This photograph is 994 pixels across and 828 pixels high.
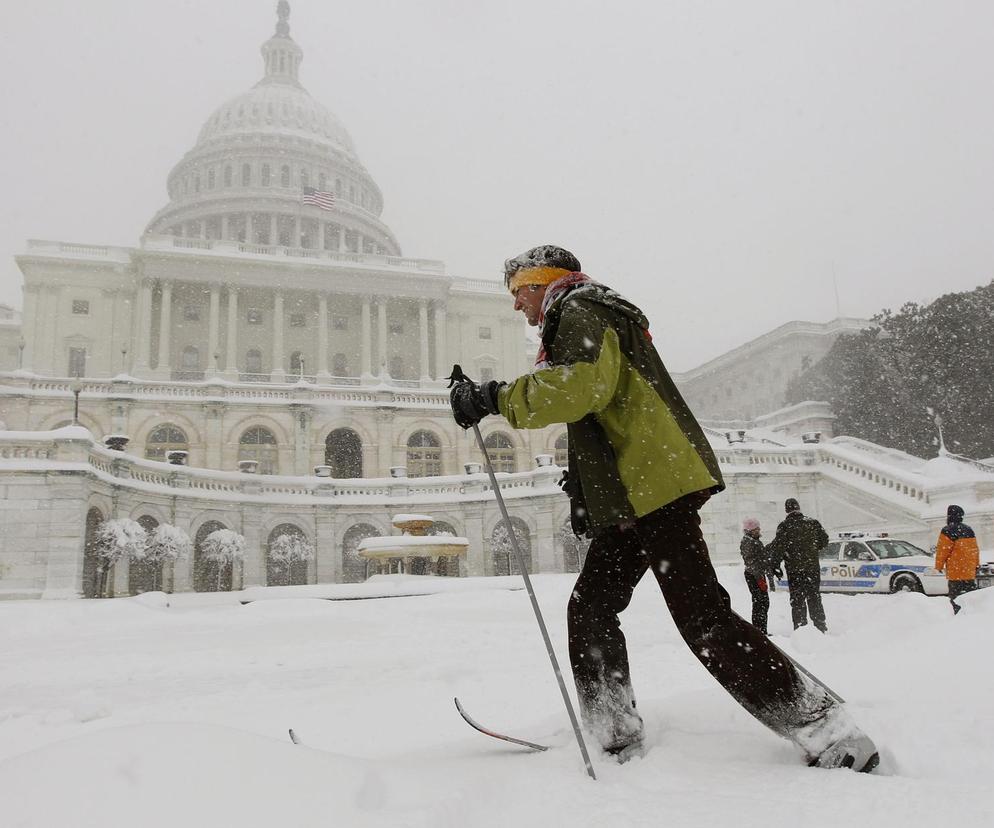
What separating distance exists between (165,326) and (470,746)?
5553 cm

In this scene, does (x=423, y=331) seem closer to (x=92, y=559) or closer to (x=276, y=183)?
(x=276, y=183)

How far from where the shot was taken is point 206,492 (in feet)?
94.1

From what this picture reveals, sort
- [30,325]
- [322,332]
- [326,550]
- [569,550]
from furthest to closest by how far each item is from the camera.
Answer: [322,332], [30,325], [326,550], [569,550]

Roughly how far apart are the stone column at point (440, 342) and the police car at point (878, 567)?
140 feet

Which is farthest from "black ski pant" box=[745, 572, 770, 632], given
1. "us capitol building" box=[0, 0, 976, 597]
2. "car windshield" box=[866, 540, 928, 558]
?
"us capitol building" box=[0, 0, 976, 597]

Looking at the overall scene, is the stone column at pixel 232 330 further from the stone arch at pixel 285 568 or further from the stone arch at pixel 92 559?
Answer: the stone arch at pixel 92 559

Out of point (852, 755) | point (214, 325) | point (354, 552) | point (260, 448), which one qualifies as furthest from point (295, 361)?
point (852, 755)

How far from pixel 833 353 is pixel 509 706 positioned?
158 ft

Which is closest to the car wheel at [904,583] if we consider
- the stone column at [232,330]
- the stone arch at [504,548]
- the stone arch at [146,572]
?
the stone arch at [504,548]

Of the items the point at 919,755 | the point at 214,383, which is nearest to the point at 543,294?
the point at 919,755

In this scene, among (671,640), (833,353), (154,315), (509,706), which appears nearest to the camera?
(509,706)

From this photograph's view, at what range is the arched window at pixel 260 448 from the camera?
3816 centimetres

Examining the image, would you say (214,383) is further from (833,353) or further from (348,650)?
(833,353)

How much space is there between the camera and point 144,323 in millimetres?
52750
